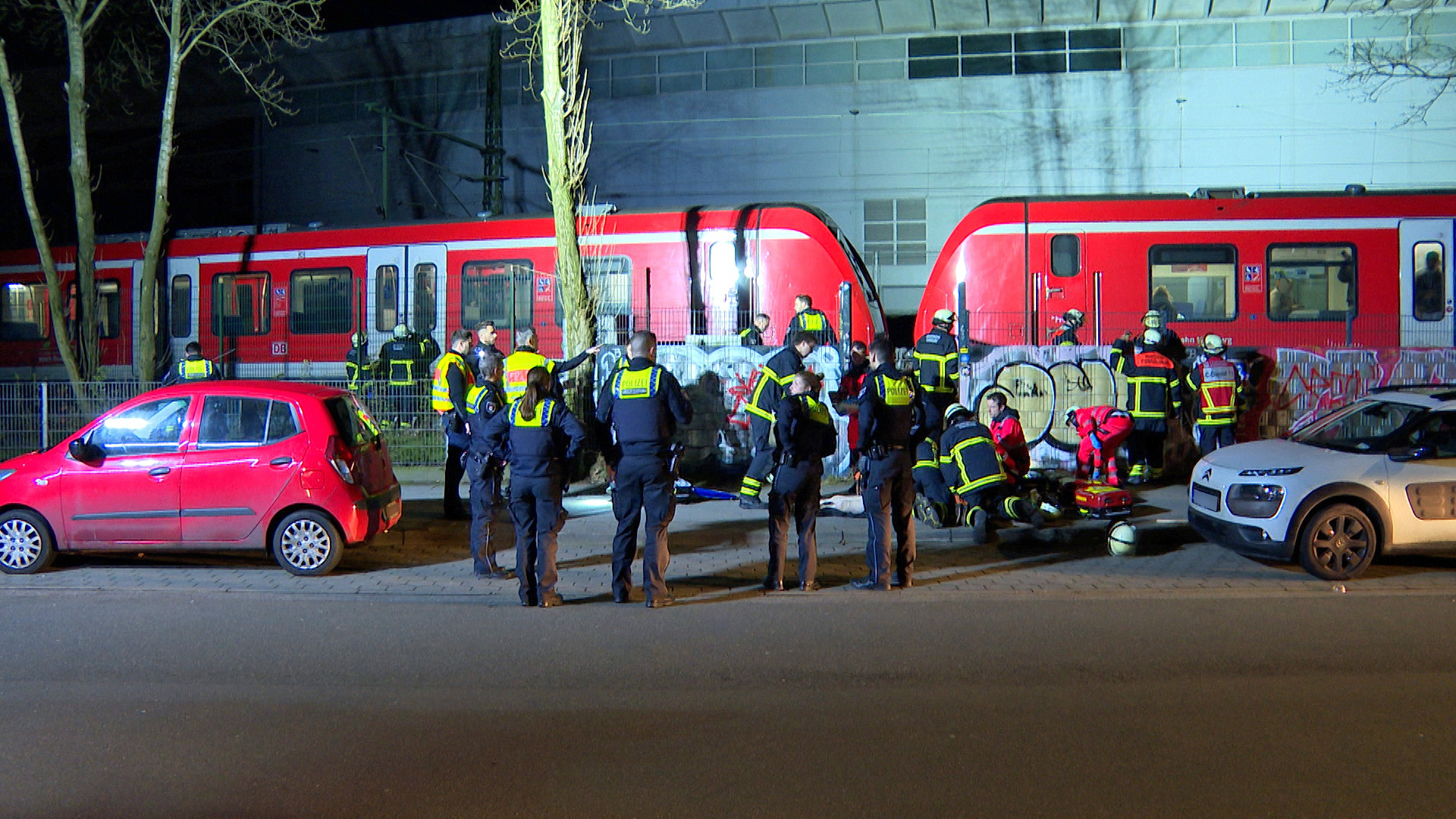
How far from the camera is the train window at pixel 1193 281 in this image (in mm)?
14719

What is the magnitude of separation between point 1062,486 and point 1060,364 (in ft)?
12.6

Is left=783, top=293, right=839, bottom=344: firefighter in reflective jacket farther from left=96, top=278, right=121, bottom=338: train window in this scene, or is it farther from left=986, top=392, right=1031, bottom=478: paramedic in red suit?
left=96, top=278, right=121, bottom=338: train window

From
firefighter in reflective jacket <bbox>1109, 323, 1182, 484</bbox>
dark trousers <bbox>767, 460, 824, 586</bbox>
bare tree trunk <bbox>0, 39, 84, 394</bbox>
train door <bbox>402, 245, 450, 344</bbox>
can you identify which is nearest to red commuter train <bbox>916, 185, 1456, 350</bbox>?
firefighter in reflective jacket <bbox>1109, 323, 1182, 484</bbox>

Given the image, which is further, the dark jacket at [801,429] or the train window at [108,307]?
the train window at [108,307]

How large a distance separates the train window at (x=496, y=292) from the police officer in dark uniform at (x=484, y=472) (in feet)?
26.6

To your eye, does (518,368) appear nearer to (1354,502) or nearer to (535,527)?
(535,527)

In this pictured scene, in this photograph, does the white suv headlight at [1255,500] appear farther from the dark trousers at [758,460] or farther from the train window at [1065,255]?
the train window at [1065,255]

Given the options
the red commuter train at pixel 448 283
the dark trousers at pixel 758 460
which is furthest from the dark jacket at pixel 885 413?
the red commuter train at pixel 448 283

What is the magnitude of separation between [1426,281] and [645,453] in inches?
494

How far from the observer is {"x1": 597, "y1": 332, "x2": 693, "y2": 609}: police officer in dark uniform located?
7.12m

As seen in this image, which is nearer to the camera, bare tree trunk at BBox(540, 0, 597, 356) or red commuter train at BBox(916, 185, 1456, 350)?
bare tree trunk at BBox(540, 0, 597, 356)

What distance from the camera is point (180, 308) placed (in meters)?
19.7

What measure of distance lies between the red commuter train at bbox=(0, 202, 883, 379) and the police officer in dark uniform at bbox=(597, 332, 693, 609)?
615 centimetres

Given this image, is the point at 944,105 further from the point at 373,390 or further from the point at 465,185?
the point at 373,390
